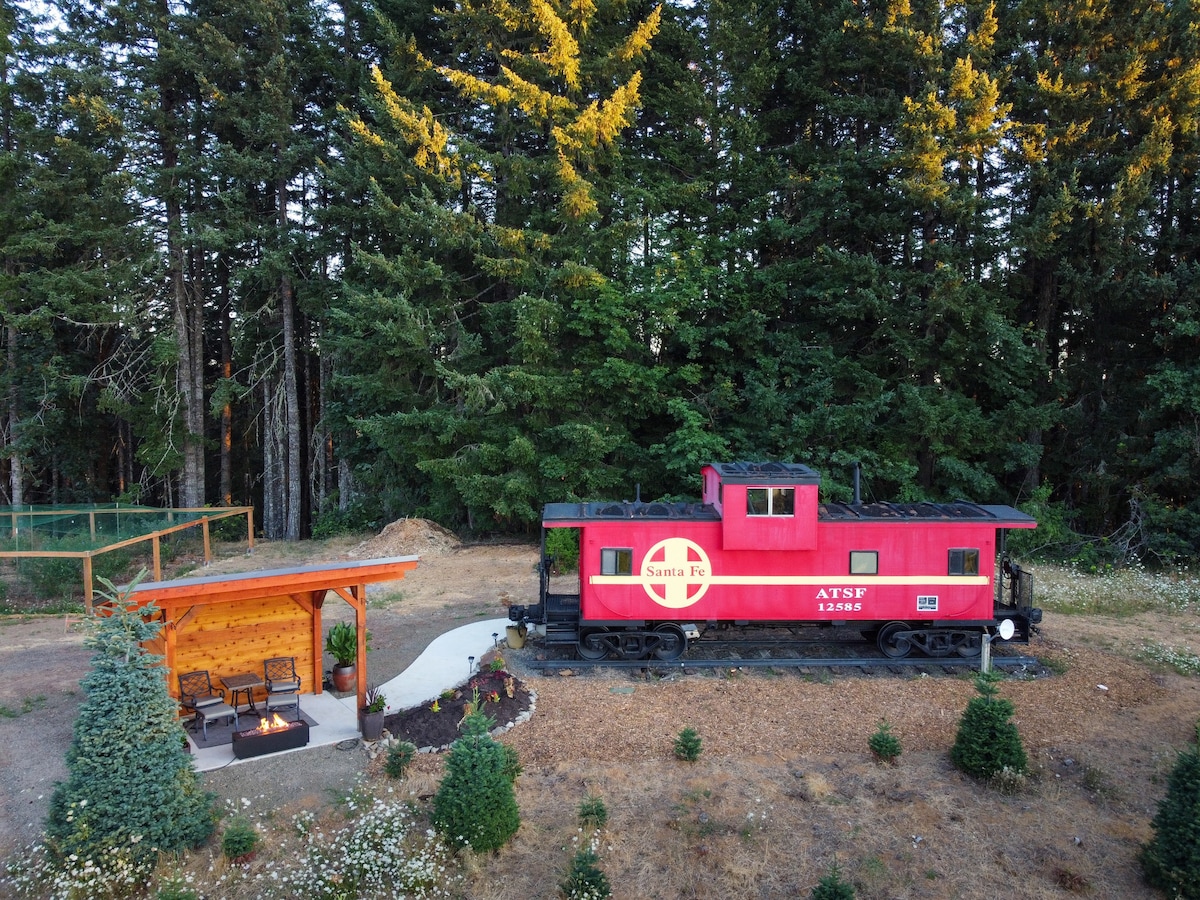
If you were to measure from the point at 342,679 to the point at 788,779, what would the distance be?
23.5 feet

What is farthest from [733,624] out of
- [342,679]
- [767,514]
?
[342,679]

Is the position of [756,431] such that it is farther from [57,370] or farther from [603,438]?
[57,370]

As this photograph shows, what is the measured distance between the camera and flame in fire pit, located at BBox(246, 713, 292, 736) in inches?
376

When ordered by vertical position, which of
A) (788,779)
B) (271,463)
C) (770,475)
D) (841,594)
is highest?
(770,475)

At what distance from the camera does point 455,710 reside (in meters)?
10.7

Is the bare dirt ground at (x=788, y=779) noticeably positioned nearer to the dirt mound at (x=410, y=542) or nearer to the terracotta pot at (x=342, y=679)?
the terracotta pot at (x=342, y=679)

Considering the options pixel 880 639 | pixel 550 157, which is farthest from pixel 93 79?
pixel 880 639

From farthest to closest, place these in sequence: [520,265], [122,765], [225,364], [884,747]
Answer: [225,364]
[520,265]
[884,747]
[122,765]

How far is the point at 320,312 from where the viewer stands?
26422 mm

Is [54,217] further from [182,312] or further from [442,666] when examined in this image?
[442,666]

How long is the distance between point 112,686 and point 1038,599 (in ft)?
61.7

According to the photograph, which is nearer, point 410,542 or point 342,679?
point 342,679

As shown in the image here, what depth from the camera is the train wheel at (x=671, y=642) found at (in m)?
13.0

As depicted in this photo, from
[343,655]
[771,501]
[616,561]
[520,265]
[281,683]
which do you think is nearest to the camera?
[281,683]
